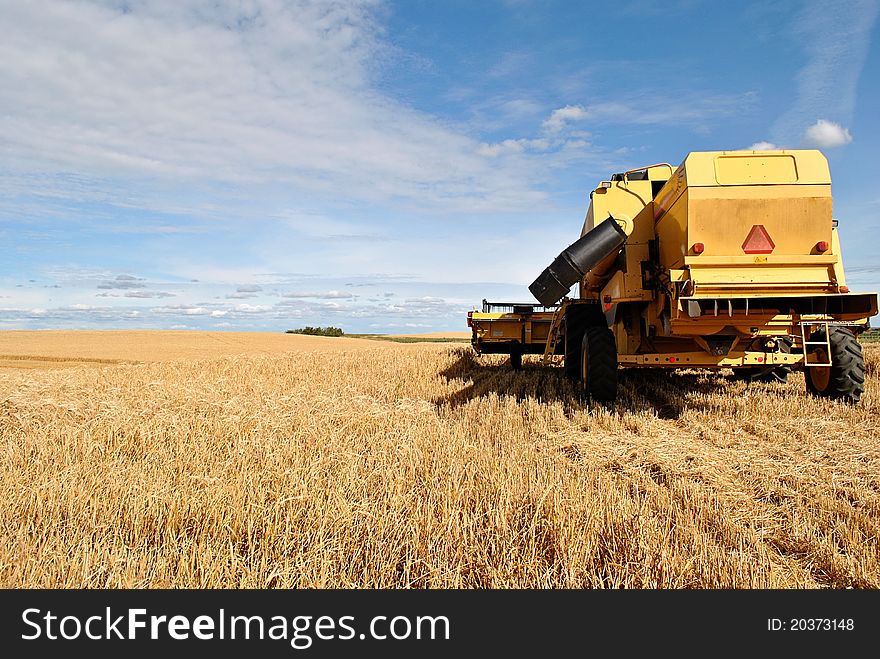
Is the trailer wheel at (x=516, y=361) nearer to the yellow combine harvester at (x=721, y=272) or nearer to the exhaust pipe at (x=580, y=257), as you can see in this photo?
the yellow combine harvester at (x=721, y=272)

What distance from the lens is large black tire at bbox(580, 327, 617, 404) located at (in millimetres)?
7016

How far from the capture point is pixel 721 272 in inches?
234

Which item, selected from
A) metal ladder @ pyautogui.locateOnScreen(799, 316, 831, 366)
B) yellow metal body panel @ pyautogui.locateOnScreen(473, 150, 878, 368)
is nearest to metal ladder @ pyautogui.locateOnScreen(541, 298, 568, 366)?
yellow metal body panel @ pyautogui.locateOnScreen(473, 150, 878, 368)

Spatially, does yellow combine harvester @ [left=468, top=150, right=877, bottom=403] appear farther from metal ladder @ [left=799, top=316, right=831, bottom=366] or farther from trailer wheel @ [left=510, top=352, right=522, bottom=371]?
trailer wheel @ [left=510, top=352, right=522, bottom=371]

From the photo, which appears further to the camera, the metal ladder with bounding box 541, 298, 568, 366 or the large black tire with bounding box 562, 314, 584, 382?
the metal ladder with bounding box 541, 298, 568, 366

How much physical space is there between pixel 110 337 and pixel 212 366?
1973cm

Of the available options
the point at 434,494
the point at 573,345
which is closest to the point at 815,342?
the point at 573,345

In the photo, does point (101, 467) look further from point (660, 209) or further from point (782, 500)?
point (660, 209)

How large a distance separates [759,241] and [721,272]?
19.4 inches

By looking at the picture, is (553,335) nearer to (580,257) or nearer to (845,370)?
(580,257)

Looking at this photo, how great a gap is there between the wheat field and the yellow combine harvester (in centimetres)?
64

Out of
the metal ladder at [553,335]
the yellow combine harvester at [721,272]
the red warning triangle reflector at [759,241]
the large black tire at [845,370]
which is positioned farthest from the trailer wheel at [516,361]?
the red warning triangle reflector at [759,241]

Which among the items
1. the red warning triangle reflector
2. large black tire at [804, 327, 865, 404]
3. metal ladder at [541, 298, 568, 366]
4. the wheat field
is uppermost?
the red warning triangle reflector

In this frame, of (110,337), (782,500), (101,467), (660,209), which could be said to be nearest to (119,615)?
(101,467)
